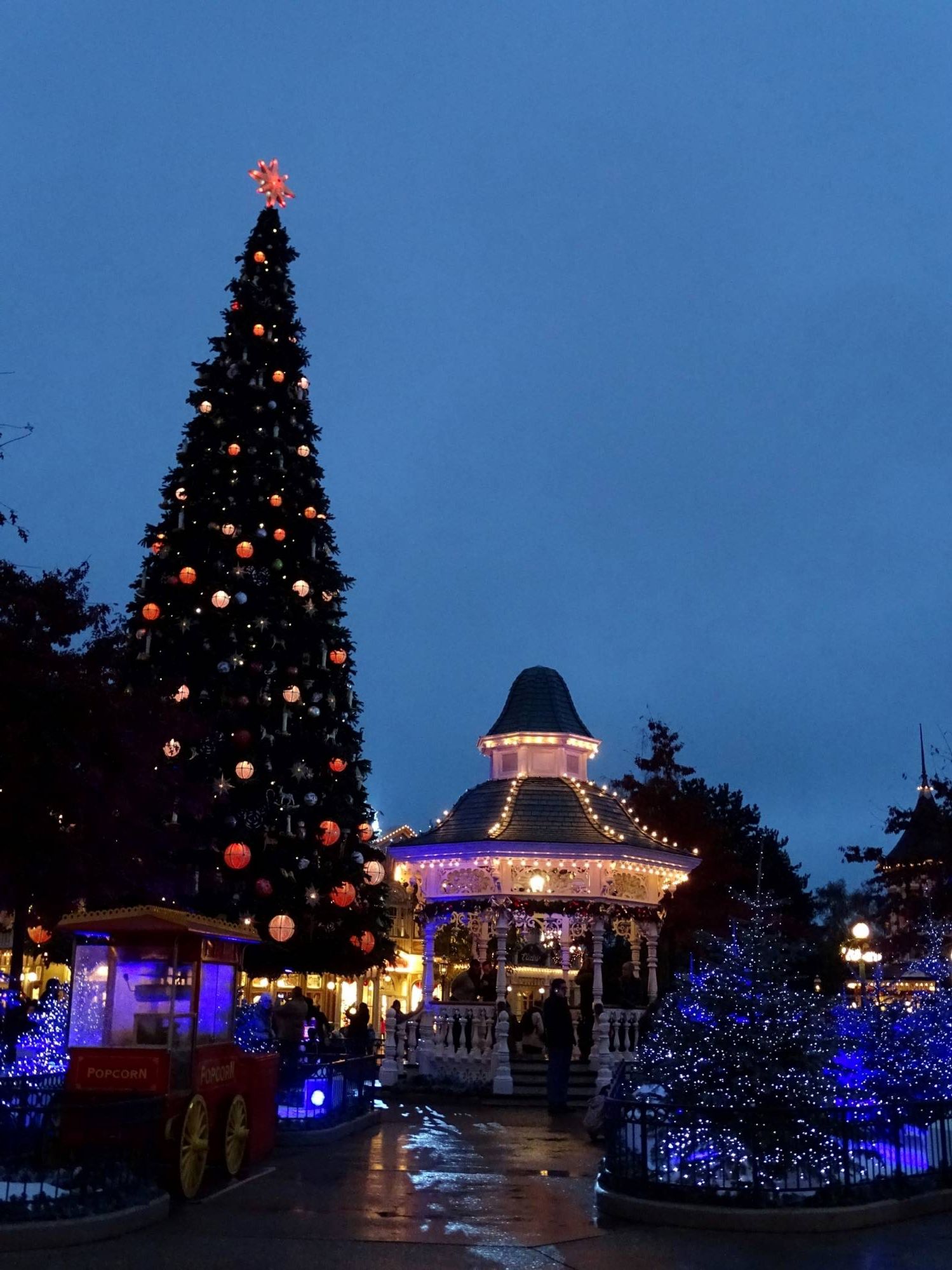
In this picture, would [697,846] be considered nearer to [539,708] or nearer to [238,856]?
[539,708]

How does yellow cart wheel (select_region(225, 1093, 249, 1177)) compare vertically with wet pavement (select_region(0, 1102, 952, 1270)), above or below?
above

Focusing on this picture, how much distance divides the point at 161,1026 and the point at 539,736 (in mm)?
16923

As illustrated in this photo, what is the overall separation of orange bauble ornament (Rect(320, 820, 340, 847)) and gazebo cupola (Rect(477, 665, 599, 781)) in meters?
4.90

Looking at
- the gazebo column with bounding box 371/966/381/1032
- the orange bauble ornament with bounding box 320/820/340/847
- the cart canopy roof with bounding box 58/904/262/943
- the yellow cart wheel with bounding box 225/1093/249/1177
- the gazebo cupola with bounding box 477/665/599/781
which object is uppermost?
the gazebo cupola with bounding box 477/665/599/781

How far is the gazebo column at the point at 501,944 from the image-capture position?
Answer: 78.1ft

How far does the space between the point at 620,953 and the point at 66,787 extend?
2054cm

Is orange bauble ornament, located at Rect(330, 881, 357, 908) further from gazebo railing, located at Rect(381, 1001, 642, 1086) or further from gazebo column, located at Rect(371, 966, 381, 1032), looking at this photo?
gazebo column, located at Rect(371, 966, 381, 1032)

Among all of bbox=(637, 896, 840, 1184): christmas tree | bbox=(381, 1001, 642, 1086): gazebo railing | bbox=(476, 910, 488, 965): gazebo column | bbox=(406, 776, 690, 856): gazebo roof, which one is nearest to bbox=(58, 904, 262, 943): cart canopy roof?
bbox=(637, 896, 840, 1184): christmas tree

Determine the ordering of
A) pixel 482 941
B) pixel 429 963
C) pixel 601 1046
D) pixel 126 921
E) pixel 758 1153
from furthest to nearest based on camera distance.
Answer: pixel 482 941
pixel 429 963
pixel 601 1046
pixel 126 921
pixel 758 1153

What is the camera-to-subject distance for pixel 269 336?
26.9m

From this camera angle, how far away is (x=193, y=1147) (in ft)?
35.3

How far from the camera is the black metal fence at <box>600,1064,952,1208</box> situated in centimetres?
1016

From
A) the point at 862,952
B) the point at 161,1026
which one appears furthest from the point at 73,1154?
the point at 862,952

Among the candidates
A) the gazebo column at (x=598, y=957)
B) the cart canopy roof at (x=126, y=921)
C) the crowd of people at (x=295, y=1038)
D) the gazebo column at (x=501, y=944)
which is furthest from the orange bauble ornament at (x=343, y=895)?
Result: the cart canopy roof at (x=126, y=921)
